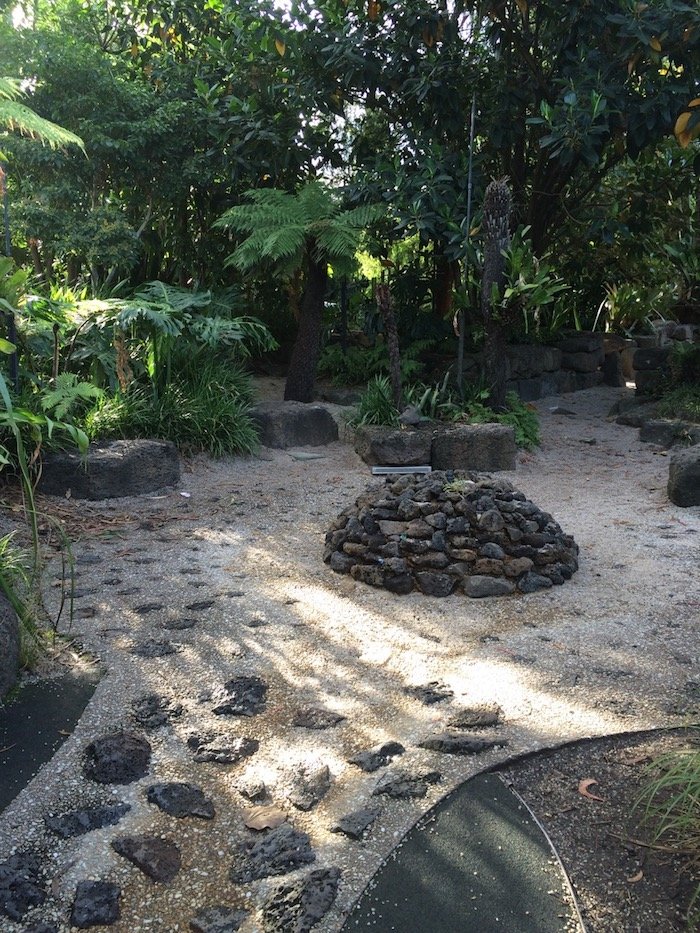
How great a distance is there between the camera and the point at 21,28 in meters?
7.50

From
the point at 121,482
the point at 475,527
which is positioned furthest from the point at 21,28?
the point at 475,527

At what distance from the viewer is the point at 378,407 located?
7.40 meters

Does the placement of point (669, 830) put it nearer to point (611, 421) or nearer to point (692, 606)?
point (692, 606)

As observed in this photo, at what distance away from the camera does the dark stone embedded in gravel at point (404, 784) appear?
2415 millimetres

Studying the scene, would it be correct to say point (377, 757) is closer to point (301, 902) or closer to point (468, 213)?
point (301, 902)

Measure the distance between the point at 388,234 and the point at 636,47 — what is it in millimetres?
2672

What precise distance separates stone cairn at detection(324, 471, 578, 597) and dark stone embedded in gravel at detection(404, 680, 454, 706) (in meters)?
1.00

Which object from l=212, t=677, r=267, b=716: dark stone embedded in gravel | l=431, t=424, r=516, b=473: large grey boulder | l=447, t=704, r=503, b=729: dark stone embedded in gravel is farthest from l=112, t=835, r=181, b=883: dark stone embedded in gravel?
l=431, t=424, r=516, b=473: large grey boulder

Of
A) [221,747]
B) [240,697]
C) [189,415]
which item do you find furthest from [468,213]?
[221,747]

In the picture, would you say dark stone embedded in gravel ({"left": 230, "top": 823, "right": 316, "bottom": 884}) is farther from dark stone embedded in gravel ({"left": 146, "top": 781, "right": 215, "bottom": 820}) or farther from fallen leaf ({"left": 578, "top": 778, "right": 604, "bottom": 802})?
fallen leaf ({"left": 578, "top": 778, "right": 604, "bottom": 802})

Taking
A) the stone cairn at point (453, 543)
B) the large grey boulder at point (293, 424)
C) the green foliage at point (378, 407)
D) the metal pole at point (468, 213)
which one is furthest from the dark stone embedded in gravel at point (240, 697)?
the metal pole at point (468, 213)

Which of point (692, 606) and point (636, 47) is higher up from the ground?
point (636, 47)

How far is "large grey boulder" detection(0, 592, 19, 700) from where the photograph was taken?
9.31 feet

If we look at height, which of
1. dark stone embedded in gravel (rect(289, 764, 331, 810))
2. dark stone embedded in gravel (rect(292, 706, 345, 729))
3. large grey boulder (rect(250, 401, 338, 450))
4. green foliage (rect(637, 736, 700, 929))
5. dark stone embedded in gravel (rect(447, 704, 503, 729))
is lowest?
dark stone embedded in gravel (rect(289, 764, 331, 810))
